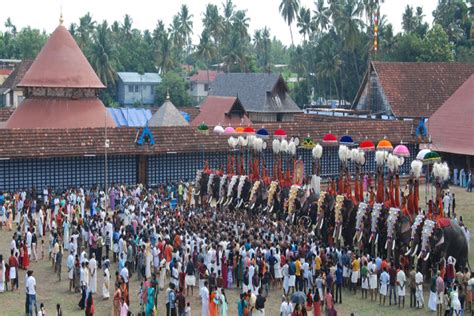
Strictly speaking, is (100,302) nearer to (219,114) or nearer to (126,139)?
(126,139)

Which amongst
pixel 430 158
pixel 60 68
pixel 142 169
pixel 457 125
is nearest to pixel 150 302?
pixel 430 158

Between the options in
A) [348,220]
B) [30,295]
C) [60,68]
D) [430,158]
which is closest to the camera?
[30,295]

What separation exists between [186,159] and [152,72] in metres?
57.5

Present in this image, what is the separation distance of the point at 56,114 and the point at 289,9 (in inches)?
2168

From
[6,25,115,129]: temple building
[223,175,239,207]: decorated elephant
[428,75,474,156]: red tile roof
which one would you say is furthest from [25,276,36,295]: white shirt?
[428,75,474,156]: red tile roof

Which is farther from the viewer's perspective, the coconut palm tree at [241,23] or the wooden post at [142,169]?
the coconut palm tree at [241,23]

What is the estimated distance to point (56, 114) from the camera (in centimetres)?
3978

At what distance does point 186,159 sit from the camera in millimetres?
38562

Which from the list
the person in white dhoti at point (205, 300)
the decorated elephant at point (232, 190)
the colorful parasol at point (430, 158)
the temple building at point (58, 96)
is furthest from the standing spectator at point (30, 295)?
the temple building at point (58, 96)

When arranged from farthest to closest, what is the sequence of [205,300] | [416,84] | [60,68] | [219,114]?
[416,84] → [219,114] → [60,68] → [205,300]

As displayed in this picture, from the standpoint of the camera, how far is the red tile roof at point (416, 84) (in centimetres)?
5216

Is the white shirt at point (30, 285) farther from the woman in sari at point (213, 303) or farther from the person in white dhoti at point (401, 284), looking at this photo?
the person in white dhoti at point (401, 284)

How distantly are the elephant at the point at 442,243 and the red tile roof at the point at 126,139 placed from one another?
677 inches

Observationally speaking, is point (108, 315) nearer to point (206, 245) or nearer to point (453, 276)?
point (206, 245)
